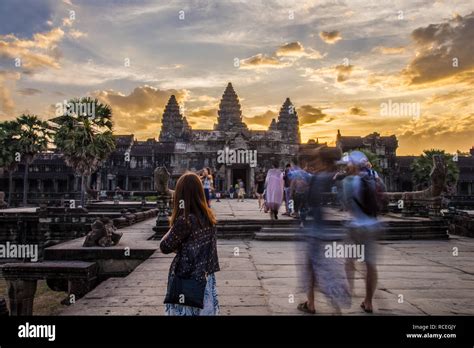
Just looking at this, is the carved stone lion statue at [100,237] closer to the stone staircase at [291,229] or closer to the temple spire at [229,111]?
A: the stone staircase at [291,229]

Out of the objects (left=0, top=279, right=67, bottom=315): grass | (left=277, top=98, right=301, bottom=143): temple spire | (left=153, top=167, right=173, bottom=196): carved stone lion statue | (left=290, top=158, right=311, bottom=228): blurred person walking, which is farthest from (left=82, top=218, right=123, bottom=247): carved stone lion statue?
(left=277, top=98, right=301, bottom=143): temple spire

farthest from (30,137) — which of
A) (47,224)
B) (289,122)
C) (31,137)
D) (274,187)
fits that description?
(289,122)

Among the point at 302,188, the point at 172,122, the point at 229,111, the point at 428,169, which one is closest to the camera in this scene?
the point at 302,188

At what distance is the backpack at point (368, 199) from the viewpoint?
4992 mm

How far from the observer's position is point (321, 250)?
468 cm

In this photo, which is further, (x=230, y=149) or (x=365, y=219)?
→ (x=230, y=149)

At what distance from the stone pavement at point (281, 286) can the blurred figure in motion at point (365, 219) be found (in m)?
0.40

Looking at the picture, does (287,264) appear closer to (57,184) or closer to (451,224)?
(451,224)

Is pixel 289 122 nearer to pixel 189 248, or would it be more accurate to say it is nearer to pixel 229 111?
pixel 229 111

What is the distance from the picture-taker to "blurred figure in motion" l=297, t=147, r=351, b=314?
460 cm

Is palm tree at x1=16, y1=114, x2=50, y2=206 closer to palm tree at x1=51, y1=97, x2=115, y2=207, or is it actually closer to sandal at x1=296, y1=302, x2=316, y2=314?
palm tree at x1=51, y1=97, x2=115, y2=207

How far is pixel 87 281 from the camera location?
7520 mm

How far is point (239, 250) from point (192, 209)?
6161 millimetres
